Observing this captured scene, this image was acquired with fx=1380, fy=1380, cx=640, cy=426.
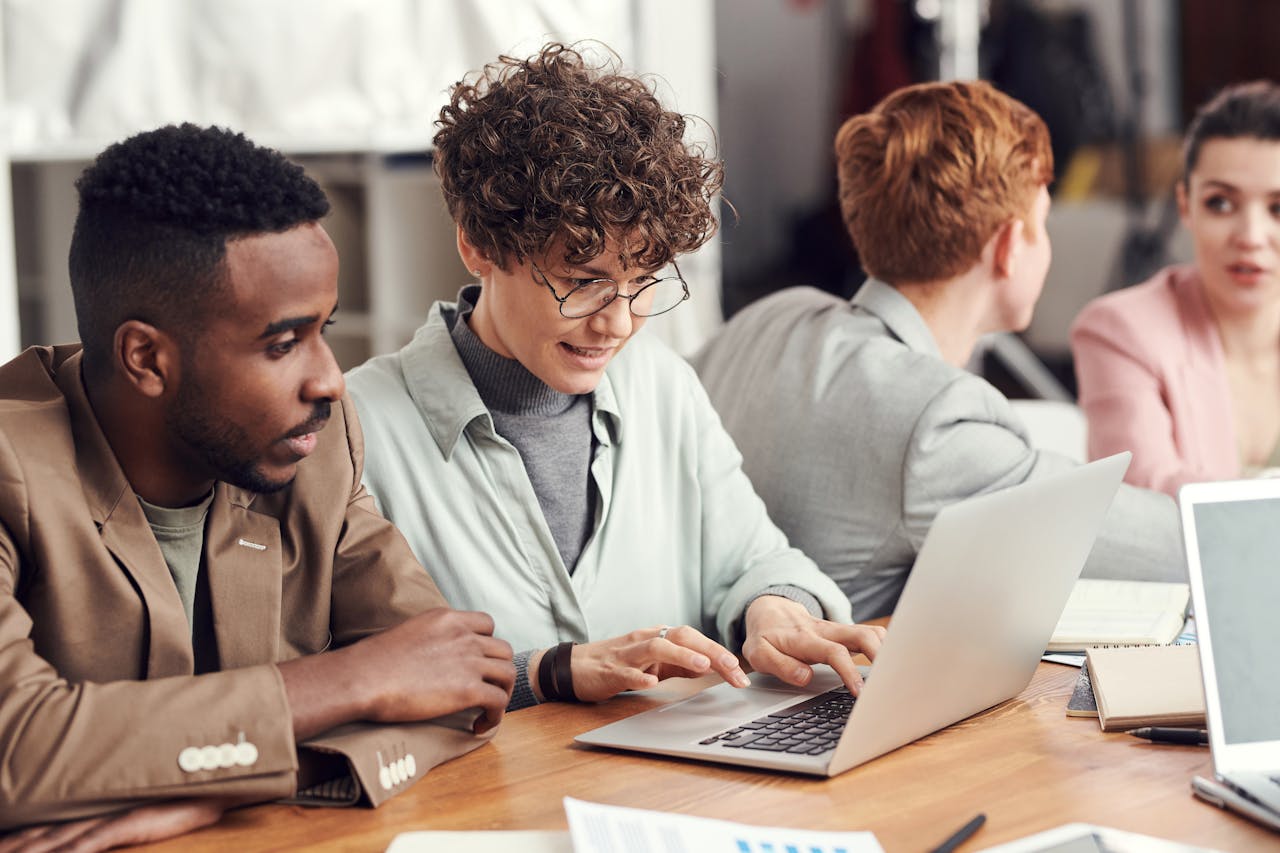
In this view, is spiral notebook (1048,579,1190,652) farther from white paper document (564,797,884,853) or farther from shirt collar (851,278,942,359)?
white paper document (564,797,884,853)

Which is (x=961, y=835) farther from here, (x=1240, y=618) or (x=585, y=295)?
(x=585, y=295)

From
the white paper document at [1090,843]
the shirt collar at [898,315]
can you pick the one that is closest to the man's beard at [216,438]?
the white paper document at [1090,843]

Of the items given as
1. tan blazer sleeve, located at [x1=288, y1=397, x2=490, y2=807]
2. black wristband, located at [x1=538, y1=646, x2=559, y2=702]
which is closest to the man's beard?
tan blazer sleeve, located at [x1=288, y1=397, x2=490, y2=807]

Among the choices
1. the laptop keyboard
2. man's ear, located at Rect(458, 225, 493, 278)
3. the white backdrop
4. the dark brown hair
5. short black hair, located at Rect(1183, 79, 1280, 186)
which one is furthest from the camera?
the white backdrop

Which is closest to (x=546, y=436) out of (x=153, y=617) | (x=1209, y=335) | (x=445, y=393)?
(x=445, y=393)

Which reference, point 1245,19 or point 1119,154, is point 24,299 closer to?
point 1119,154

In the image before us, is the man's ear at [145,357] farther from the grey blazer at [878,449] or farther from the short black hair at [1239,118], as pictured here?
the short black hair at [1239,118]

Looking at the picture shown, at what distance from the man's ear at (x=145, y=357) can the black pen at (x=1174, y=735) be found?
0.89 metres

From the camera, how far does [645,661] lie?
4.30 feet

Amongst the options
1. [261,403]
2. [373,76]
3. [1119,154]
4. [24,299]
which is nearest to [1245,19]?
[1119,154]

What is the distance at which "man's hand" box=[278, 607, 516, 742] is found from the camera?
105cm

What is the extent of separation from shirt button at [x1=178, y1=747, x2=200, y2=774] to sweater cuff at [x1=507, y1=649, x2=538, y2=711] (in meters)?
0.45

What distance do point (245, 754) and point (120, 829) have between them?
10 centimetres

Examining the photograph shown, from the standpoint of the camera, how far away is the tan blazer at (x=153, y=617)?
97 cm
